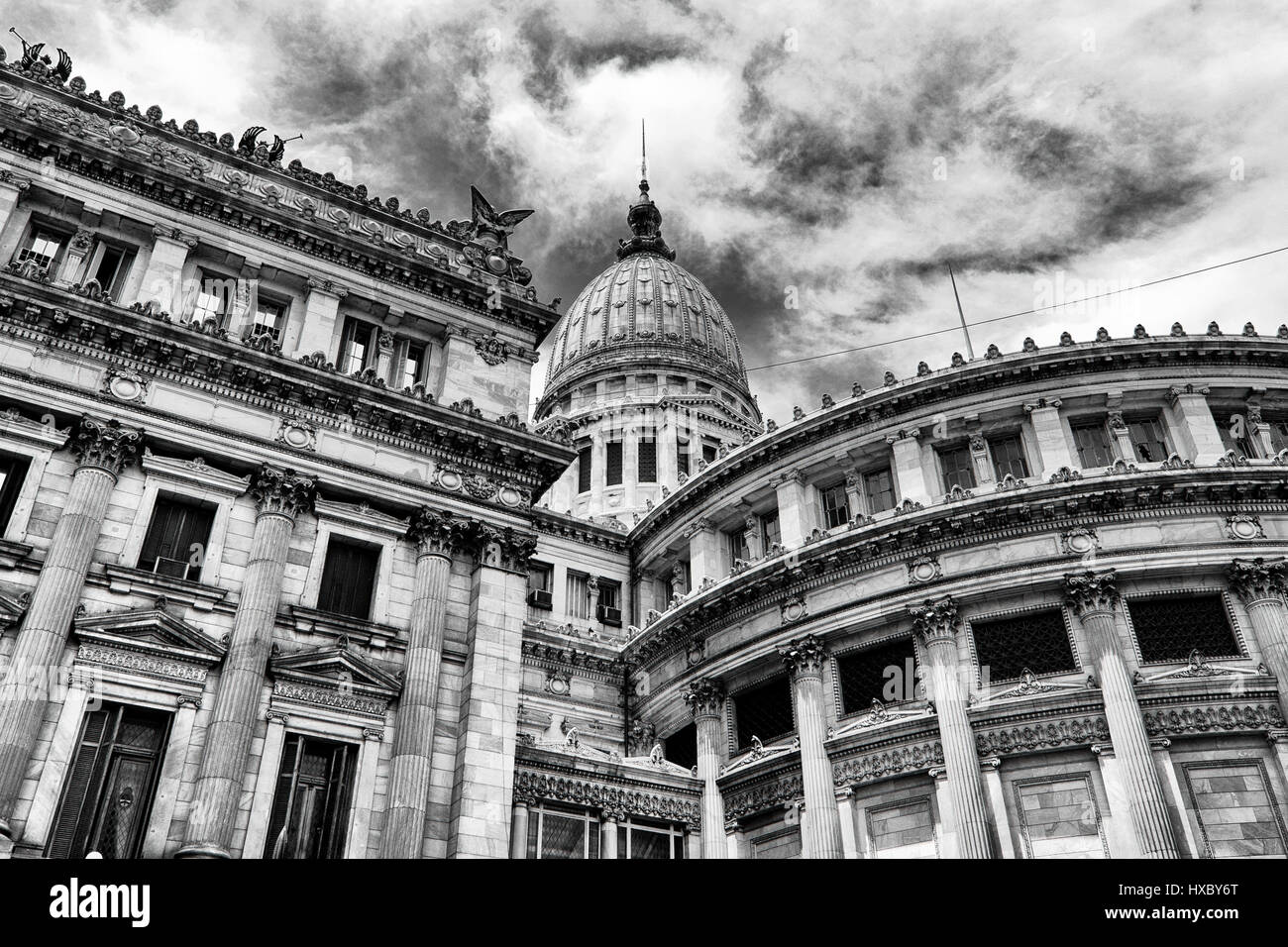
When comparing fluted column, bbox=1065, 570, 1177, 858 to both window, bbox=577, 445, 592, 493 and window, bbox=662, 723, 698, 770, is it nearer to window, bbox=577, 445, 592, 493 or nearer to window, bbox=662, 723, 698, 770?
window, bbox=662, 723, 698, 770

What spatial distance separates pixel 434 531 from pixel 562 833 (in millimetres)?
10644

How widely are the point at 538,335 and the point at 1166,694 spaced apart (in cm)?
2243

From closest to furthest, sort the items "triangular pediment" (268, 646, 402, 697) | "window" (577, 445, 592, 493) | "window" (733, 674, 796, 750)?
1. "triangular pediment" (268, 646, 402, 697)
2. "window" (733, 674, 796, 750)
3. "window" (577, 445, 592, 493)

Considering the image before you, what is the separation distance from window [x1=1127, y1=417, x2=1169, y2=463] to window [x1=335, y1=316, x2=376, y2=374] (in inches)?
1052

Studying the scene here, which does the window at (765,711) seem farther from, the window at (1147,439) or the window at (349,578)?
the window at (349,578)

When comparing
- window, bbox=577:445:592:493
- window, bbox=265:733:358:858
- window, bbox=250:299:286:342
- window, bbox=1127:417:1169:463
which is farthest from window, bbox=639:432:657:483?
window, bbox=265:733:358:858

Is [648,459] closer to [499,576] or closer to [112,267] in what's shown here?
[499,576]

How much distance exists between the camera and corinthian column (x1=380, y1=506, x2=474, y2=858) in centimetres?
2250

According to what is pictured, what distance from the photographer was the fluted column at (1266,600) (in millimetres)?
30609

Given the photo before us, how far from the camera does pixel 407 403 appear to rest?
27.6 m

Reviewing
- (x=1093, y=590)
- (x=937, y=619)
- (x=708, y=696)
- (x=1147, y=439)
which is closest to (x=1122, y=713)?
(x=1093, y=590)

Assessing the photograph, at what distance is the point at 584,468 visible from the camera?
6575 centimetres

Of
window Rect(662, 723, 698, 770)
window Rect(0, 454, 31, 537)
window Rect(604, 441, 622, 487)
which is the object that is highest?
window Rect(604, 441, 622, 487)
